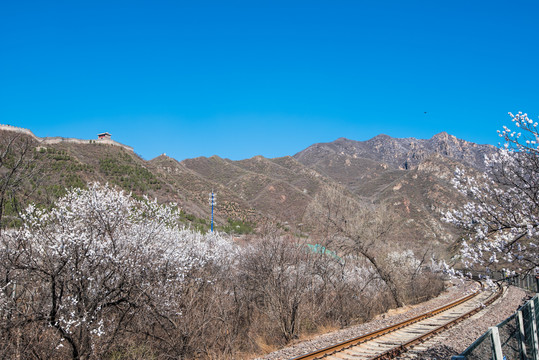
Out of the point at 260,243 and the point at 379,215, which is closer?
the point at 260,243

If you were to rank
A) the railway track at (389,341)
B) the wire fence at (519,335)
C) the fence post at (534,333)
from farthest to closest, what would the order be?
1. the railway track at (389,341)
2. the fence post at (534,333)
3. the wire fence at (519,335)

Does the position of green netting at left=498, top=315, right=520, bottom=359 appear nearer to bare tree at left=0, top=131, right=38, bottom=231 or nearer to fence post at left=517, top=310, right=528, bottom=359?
fence post at left=517, top=310, right=528, bottom=359

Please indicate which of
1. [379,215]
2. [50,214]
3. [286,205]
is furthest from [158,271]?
[286,205]

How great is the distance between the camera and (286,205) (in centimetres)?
9712

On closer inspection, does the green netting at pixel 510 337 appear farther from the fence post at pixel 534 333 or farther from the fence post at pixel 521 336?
the fence post at pixel 534 333

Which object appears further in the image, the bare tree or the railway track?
the railway track

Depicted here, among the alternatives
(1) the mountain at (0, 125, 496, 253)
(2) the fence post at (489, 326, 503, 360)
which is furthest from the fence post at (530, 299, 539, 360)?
(1) the mountain at (0, 125, 496, 253)

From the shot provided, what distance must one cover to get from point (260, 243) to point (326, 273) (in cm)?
455

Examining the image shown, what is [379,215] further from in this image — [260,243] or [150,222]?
[150,222]

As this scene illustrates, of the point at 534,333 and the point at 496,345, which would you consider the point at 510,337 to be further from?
the point at 496,345

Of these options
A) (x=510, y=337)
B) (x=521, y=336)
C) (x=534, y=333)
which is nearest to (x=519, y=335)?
(x=521, y=336)

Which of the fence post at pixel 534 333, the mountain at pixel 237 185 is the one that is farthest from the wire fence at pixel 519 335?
the mountain at pixel 237 185

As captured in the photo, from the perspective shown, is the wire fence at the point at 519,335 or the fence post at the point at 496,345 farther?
the wire fence at the point at 519,335

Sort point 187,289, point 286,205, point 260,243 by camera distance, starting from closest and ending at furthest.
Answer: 1. point 187,289
2. point 260,243
3. point 286,205
